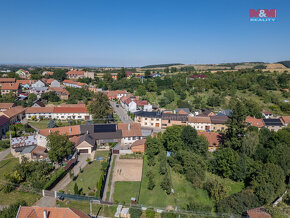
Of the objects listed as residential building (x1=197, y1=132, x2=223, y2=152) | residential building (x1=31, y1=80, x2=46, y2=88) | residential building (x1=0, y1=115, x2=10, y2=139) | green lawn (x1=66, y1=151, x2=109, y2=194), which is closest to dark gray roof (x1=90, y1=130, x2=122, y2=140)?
green lawn (x1=66, y1=151, x2=109, y2=194)

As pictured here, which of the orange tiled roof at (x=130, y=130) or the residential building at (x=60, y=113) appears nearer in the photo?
the orange tiled roof at (x=130, y=130)

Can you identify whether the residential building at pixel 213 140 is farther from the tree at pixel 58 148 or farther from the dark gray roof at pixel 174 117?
the tree at pixel 58 148

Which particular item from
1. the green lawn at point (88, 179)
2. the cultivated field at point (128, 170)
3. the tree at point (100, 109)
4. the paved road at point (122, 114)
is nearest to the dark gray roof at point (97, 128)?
the tree at point (100, 109)

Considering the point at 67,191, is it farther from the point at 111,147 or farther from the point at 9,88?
the point at 9,88

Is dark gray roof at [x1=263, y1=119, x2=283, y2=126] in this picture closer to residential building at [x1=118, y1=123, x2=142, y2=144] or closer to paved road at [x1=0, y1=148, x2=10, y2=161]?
residential building at [x1=118, y1=123, x2=142, y2=144]

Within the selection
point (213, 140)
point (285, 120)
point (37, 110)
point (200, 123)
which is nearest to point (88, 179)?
point (213, 140)

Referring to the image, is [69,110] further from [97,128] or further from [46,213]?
[46,213]

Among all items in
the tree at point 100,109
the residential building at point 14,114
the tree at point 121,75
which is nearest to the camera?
the residential building at point 14,114
